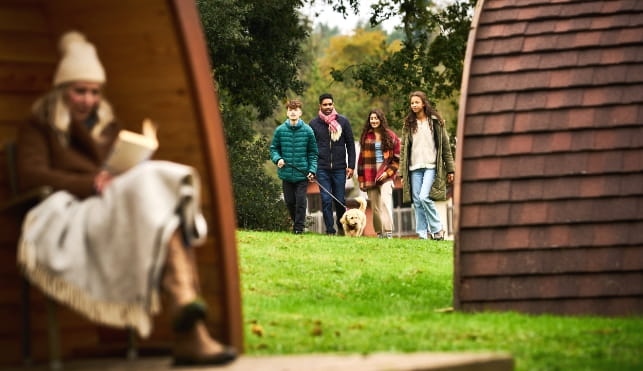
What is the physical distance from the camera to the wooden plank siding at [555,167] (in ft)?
33.2

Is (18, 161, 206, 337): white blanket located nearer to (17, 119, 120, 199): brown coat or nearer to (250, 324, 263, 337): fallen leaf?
(17, 119, 120, 199): brown coat

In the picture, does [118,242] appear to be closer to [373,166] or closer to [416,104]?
[416,104]

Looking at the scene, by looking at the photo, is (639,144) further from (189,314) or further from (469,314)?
(189,314)

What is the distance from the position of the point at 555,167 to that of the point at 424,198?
7.72 m

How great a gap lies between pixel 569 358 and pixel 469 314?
94.7 inches

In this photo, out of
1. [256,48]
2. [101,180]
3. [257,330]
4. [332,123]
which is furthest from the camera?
[256,48]

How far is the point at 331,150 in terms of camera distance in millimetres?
19297

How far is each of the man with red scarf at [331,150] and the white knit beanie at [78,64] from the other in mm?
12251

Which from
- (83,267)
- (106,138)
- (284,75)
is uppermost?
(284,75)

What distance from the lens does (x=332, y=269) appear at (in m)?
14.0

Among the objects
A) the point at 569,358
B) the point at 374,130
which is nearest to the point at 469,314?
the point at 569,358

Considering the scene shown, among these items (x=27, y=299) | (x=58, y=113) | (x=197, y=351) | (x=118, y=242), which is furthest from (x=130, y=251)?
(x=58, y=113)

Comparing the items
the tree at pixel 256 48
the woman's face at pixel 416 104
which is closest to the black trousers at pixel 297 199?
the woman's face at pixel 416 104

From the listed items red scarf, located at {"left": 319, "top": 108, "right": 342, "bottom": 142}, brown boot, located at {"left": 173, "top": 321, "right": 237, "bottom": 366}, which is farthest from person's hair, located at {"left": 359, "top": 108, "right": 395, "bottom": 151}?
brown boot, located at {"left": 173, "top": 321, "right": 237, "bottom": 366}
